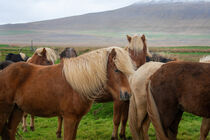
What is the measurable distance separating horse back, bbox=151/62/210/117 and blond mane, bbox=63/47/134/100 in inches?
29.4

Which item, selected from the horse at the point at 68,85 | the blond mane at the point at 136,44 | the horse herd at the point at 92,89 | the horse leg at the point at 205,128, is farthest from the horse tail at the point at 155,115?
the blond mane at the point at 136,44

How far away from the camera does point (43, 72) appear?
3.64 m

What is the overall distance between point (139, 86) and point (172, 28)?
172 m

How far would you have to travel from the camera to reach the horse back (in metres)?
3.43

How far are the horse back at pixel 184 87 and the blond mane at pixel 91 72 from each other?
0.75 m

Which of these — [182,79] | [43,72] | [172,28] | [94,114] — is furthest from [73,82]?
[172,28]

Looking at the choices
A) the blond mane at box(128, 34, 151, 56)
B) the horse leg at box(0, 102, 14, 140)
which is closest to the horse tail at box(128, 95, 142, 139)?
the blond mane at box(128, 34, 151, 56)

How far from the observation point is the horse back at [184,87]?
3430mm

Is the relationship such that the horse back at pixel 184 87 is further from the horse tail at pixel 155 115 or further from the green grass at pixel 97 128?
the green grass at pixel 97 128

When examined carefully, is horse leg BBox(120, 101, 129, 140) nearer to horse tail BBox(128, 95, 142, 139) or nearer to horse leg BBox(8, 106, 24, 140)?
horse tail BBox(128, 95, 142, 139)

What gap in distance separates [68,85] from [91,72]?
415 mm

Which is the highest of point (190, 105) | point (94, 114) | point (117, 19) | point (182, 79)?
point (117, 19)

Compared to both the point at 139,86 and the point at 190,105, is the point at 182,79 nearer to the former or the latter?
the point at 190,105

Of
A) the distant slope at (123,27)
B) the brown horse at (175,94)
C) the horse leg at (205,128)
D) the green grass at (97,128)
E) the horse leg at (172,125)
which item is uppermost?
the distant slope at (123,27)
